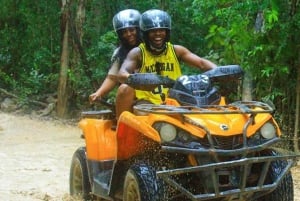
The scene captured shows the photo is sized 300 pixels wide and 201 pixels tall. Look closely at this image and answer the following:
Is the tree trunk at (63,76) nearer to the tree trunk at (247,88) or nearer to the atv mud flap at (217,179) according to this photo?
the tree trunk at (247,88)

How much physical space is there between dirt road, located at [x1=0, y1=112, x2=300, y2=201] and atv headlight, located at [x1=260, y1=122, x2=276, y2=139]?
101 inches

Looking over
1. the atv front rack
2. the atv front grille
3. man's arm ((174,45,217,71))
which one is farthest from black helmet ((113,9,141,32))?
the atv front grille

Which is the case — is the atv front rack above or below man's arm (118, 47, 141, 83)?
below

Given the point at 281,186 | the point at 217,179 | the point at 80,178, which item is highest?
the point at 217,179

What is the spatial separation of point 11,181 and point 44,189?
0.75m

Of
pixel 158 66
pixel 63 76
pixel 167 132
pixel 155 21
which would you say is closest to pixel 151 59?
pixel 158 66

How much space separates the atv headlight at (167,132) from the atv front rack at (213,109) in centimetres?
10

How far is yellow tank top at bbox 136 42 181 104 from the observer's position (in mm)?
5453

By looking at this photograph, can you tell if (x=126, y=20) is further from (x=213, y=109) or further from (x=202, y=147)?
(x=202, y=147)

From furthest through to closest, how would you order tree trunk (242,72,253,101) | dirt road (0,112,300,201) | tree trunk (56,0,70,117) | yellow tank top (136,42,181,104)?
tree trunk (56,0,70,117), tree trunk (242,72,253,101), dirt road (0,112,300,201), yellow tank top (136,42,181,104)

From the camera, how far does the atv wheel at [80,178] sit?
248 inches

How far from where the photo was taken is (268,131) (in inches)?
177

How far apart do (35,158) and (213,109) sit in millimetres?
6298

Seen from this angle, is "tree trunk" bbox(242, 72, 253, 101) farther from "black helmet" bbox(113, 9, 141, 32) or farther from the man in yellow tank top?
the man in yellow tank top
